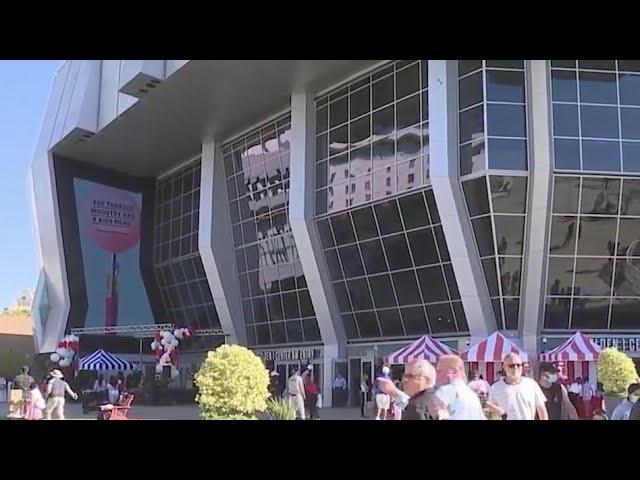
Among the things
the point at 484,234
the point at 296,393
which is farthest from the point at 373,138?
the point at 296,393

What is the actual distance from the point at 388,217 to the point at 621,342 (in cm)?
879

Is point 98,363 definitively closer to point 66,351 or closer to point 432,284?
point 66,351

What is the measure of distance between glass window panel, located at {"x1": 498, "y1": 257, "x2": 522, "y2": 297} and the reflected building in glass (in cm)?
4

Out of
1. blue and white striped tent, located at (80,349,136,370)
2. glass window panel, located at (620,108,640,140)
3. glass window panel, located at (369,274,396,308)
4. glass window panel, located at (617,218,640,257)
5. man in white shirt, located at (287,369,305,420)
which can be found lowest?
man in white shirt, located at (287,369,305,420)

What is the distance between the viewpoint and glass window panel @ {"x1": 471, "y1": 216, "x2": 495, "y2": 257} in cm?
2498

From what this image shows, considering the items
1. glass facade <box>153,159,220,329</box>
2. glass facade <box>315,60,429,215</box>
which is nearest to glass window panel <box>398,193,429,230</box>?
glass facade <box>315,60,429,215</box>

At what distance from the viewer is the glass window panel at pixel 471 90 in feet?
81.9

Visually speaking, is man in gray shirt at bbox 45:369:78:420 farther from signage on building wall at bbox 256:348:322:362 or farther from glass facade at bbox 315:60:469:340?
signage on building wall at bbox 256:348:322:362

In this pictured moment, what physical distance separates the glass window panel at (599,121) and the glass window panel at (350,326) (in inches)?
437

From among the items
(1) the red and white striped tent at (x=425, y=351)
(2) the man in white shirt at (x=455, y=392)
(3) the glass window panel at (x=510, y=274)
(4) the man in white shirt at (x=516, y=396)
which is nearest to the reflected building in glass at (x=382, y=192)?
(3) the glass window panel at (x=510, y=274)

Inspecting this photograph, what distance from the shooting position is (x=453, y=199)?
2464cm

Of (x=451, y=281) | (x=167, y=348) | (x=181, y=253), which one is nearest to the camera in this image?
(x=451, y=281)
